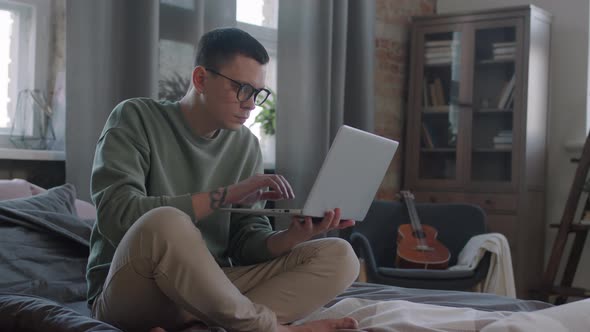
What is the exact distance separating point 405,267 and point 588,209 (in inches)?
47.7

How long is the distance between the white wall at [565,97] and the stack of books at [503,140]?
1.15 ft

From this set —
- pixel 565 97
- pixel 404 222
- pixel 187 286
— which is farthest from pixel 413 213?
pixel 187 286

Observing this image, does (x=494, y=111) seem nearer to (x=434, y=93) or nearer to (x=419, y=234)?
(x=434, y=93)

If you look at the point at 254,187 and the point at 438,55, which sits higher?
the point at 438,55

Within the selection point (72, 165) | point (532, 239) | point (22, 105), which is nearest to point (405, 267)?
point (532, 239)

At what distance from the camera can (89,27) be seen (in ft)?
9.33

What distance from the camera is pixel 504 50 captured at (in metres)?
4.32

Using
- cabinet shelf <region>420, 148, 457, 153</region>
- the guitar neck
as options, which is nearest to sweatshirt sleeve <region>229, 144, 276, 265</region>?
the guitar neck

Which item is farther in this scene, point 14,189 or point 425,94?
point 425,94

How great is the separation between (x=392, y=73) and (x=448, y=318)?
3121 mm

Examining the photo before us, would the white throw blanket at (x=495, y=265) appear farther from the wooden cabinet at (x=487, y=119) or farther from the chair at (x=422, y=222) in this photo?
the wooden cabinet at (x=487, y=119)

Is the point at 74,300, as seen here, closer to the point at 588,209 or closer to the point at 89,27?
the point at 89,27

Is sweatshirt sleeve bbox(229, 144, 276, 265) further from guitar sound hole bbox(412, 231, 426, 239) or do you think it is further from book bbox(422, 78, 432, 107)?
book bbox(422, 78, 432, 107)

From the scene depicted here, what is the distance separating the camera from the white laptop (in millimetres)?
1665
